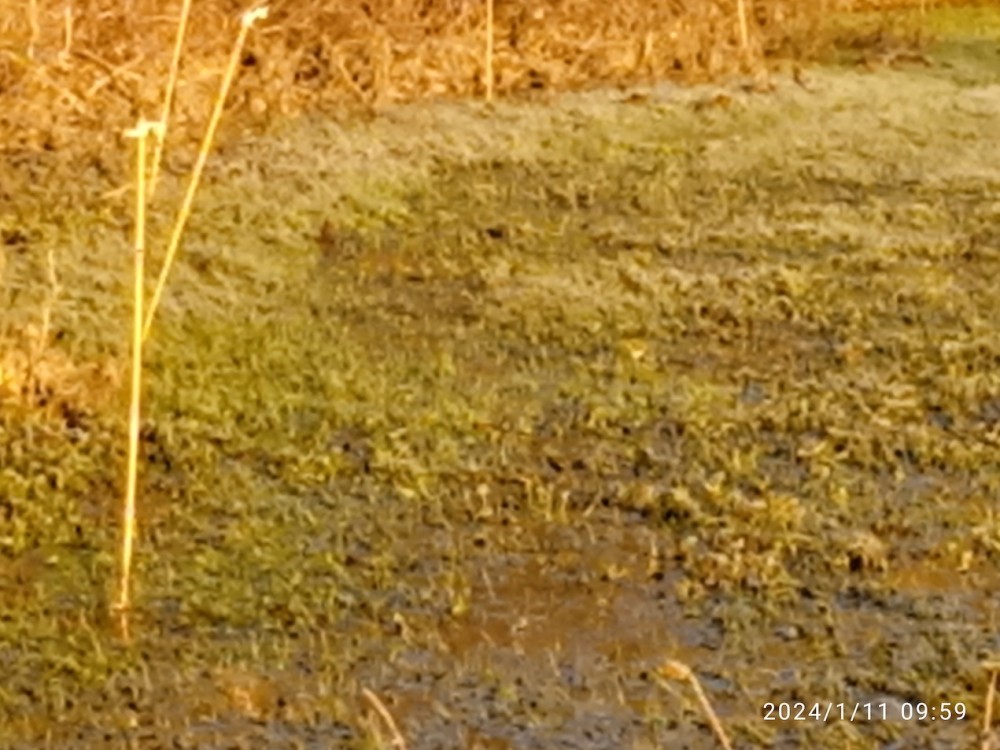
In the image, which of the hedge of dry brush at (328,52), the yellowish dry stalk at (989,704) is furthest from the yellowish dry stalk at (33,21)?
the yellowish dry stalk at (989,704)

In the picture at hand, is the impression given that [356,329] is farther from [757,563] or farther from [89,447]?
[757,563]

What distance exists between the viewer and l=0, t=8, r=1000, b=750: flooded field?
359cm

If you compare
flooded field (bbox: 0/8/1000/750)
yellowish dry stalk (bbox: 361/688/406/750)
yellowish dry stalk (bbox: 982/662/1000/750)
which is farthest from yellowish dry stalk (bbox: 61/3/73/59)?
yellowish dry stalk (bbox: 982/662/1000/750)

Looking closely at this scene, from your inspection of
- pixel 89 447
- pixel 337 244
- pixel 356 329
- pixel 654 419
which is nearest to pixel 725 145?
pixel 337 244

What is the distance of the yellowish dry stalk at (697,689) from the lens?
10.2 ft

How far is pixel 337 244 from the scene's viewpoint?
6.56 m

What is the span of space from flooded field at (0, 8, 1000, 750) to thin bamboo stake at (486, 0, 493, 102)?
1.05 m

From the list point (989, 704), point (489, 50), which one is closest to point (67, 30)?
point (489, 50)

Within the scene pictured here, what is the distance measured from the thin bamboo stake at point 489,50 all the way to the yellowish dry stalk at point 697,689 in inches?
211

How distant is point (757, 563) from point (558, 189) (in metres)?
3.44

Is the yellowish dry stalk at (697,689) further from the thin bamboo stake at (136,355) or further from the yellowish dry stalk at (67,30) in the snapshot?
the yellowish dry stalk at (67,30)

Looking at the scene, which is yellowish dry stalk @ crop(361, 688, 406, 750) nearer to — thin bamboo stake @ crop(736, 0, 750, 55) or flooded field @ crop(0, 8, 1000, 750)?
flooded field @ crop(0, 8, 1000, 750)

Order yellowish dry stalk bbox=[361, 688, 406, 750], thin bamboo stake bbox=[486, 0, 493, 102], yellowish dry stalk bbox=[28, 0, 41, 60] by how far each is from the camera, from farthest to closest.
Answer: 1. thin bamboo stake bbox=[486, 0, 493, 102]
2. yellowish dry stalk bbox=[28, 0, 41, 60]
3. yellowish dry stalk bbox=[361, 688, 406, 750]

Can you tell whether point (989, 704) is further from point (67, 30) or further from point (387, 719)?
point (67, 30)
